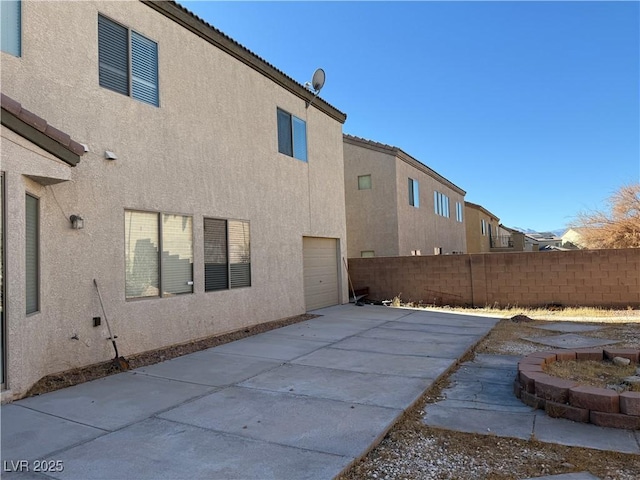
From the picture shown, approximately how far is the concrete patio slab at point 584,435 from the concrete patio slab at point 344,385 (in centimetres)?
142

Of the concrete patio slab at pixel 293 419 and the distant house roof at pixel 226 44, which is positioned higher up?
the distant house roof at pixel 226 44

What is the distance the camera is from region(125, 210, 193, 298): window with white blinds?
7551mm

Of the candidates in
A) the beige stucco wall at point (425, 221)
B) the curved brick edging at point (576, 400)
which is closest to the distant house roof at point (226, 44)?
the beige stucco wall at point (425, 221)

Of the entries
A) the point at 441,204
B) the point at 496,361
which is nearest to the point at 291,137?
the point at 496,361

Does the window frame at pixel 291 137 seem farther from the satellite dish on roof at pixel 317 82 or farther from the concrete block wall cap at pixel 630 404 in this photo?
the concrete block wall cap at pixel 630 404

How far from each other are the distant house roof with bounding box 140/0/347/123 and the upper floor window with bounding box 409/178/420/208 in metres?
8.72

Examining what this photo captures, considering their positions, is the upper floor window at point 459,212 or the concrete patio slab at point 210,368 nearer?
the concrete patio slab at point 210,368

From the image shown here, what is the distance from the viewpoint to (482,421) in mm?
4641

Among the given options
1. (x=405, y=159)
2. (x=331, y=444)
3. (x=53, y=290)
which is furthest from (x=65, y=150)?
(x=405, y=159)

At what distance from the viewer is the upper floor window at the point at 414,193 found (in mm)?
21531

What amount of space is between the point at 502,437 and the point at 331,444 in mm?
1657

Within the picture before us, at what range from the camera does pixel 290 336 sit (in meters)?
9.68

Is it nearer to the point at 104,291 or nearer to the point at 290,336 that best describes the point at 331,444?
the point at 104,291

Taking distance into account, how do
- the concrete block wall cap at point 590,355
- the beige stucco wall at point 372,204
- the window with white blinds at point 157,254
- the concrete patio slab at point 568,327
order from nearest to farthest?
the concrete block wall cap at point 590,355, the window with white blinds at point 157,254, the concrete patio slab at point 568,327, the beige stucco wall at point 372,204
